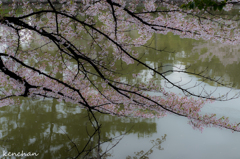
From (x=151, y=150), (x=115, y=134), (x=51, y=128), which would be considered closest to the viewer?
(x=151, y=150)

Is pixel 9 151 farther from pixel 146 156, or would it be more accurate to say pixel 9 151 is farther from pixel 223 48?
pixel 223 48

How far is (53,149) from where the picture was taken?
3930 millimetres

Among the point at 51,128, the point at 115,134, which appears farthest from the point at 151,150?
the point at 51,128

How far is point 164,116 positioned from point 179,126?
44 cm

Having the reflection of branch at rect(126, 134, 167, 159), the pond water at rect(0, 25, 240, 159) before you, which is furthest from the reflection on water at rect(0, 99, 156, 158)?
the reflection of branch at rect(126, 134, 167, 159)

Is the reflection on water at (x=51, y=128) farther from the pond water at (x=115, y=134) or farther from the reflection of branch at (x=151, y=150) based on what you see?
the reflection of branch at (x=151, y=150)

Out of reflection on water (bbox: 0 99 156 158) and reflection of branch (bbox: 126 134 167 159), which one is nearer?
reflection of branch (bbox: 126 134 167 159)

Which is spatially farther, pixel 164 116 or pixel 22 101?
pixel 22 101

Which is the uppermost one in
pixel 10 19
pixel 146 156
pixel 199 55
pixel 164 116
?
pixel 199 55

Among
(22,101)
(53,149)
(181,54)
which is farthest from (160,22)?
(181,54)

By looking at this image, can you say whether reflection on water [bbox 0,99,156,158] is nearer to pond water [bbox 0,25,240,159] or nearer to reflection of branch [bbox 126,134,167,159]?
pond water [bbox 0,25,240,159]

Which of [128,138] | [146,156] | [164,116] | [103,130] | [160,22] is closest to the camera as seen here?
[160,22]

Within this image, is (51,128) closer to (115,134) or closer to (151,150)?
(115,134)

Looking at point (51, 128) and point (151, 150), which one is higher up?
point (51, 128)
